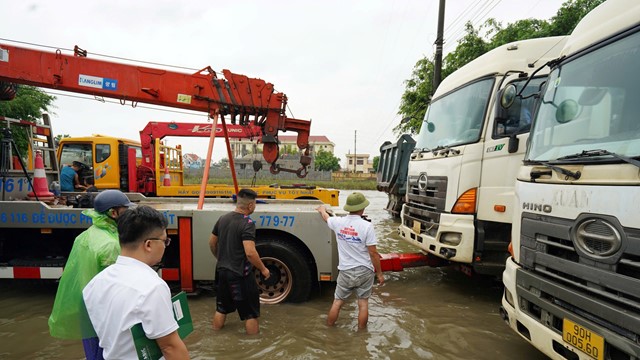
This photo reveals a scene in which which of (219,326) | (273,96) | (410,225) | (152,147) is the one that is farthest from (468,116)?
(152,147)

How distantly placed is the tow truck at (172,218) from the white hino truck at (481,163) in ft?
2.82

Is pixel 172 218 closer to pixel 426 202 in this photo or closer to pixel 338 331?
pixel 338 331

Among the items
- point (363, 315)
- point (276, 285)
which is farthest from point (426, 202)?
point (276, 285)

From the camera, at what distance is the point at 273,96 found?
5637mm

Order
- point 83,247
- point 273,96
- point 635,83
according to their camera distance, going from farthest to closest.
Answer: point 273,96
point 635,83
point 83,247

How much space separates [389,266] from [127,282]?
3.95m

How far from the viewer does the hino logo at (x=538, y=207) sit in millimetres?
2520

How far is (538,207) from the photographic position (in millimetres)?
2625

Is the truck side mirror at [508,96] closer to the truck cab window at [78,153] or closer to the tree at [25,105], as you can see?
the truck cab window at [78,153]

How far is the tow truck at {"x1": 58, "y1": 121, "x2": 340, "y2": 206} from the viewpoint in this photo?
7641mm

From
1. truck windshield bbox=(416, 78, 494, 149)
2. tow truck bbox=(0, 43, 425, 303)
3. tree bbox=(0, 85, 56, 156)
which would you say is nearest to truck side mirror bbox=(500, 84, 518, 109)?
truck windshield bbox=(416, 78, 494, 149)

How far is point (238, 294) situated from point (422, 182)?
3.00 meters

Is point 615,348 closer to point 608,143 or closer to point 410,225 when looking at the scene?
point 608,143

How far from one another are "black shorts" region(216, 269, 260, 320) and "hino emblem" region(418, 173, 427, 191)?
2757 millimetres
